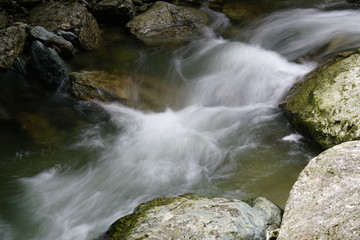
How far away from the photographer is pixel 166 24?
418 inches

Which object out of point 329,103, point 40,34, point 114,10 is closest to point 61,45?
point 40,34

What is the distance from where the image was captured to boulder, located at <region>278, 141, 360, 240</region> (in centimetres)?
289

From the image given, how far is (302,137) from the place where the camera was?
20.0 ft

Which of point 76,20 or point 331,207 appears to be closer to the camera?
point 331,207

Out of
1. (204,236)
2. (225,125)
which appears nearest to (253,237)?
(204,236)

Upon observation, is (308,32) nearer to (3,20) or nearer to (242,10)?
(242,10)

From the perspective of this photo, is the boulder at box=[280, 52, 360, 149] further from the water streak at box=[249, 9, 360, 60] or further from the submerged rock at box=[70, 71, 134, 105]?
the submerged rock at box=[70, 71, 134, 105]

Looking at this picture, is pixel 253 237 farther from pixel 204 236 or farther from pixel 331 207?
pixel 331 207

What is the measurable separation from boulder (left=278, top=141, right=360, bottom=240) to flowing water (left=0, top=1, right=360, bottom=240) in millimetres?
1391

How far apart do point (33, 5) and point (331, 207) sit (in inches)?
466

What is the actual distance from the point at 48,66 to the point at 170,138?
4.05 meters

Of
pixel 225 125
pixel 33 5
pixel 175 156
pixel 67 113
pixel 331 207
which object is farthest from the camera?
pixel 33 5

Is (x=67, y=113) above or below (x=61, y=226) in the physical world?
above

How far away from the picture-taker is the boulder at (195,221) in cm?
324
